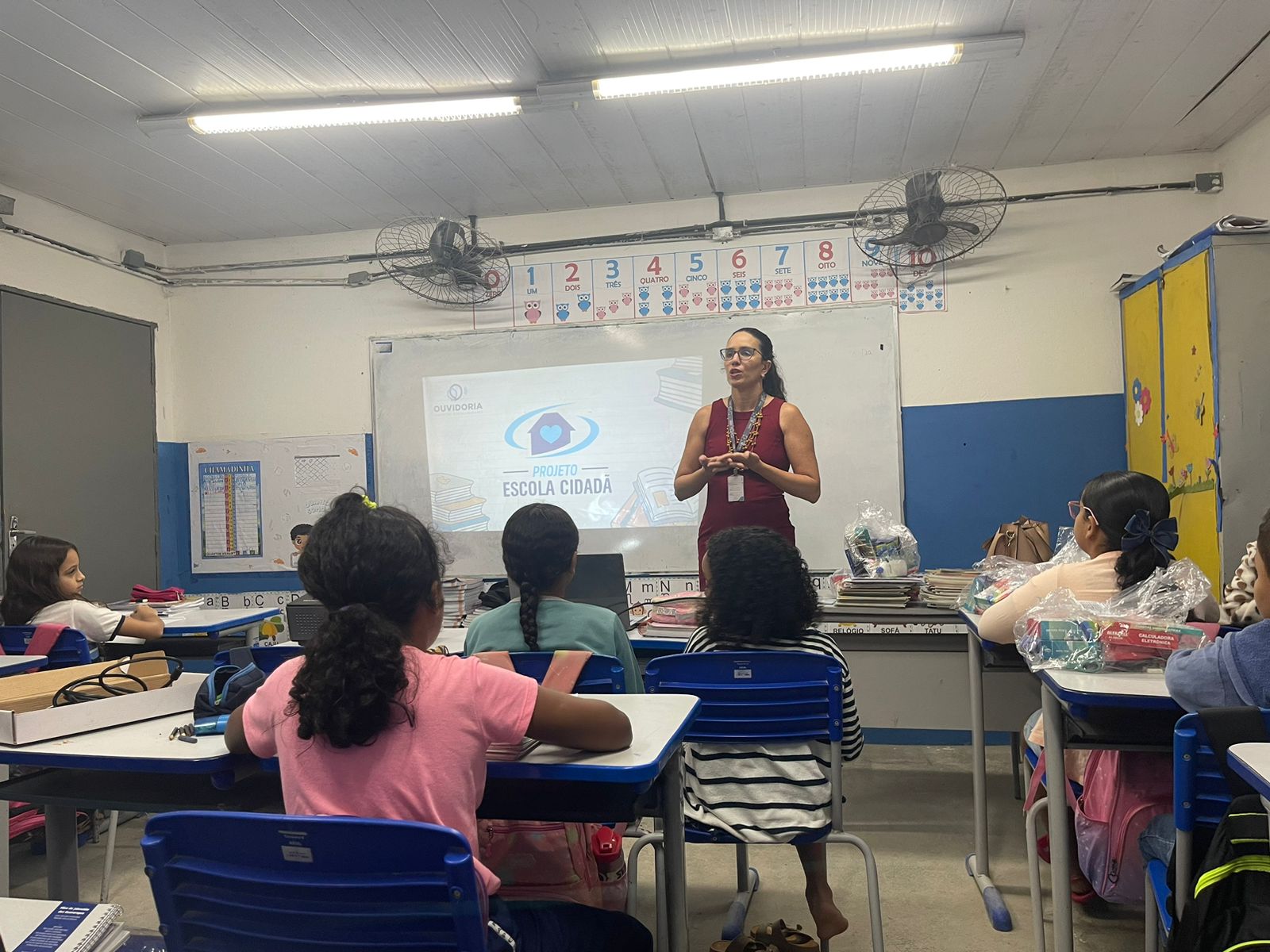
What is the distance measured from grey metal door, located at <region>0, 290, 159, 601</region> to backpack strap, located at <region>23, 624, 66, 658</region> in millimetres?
1821

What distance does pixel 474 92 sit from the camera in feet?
11.6

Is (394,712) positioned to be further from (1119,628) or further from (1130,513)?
(1130,513)

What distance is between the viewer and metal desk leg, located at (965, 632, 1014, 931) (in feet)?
8.03

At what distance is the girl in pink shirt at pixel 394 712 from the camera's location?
1.12 meters

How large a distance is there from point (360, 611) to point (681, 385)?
3.74 meters

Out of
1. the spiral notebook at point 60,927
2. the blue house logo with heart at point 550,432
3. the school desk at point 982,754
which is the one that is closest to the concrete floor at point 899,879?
the school desk at point 982,754

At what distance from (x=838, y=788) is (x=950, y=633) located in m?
1.01

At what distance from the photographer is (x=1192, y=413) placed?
360 cm

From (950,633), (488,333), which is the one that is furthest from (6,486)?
(950,633)

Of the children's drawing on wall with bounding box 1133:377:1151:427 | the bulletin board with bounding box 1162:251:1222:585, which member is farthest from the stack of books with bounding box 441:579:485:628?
the children's drawing on wall with bounding box 1133:377:1151:427

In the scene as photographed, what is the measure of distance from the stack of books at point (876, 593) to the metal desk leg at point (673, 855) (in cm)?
169

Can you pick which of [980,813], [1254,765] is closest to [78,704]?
[1254,765]

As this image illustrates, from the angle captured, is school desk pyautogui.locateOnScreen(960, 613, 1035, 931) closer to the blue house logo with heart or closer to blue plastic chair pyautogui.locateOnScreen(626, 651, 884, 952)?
blue plastic chair pyautogui.locateOnScreen(626, 651, 884, 952)

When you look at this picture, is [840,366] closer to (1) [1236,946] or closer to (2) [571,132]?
(2) [571,132]
